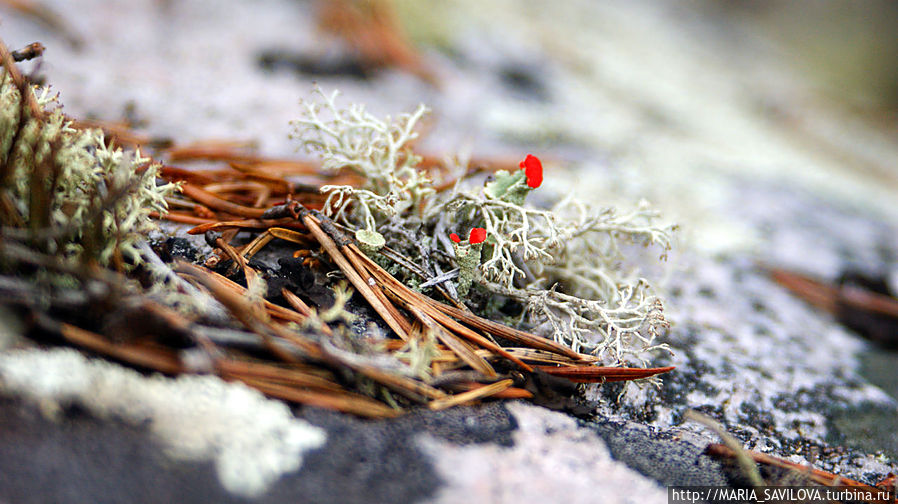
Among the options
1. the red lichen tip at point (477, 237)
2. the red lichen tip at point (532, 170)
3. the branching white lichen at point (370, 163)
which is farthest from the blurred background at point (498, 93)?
the red lichen tip at point (477, 237)

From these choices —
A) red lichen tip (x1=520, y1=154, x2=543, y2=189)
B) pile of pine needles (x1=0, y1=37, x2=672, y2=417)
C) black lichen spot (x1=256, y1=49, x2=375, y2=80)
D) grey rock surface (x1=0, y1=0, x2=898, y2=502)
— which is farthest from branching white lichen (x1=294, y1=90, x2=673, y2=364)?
black lichen spot (x1=256, y1=49, x2=375, y2=80)

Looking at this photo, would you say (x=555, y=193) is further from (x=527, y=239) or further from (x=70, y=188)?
(x=70, y=188)

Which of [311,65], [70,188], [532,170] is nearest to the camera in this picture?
[70,188]

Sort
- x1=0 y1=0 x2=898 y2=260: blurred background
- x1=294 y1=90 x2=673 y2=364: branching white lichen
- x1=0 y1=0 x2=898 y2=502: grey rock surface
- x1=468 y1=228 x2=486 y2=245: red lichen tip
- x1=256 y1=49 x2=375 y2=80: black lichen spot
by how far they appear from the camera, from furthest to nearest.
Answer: x1=256 y1=49 x2=375 y2=80: black lichen spot < x1=0 y1=0 x2=898 y2=260: blurred background < x1=294 y1=90 x2=673 y2=364: branching white lichen < x1=468 y1=228 x2=486 y2=245: red lichen tip < x1=0 y1=0 x2=898 y2=502: grey rock surface

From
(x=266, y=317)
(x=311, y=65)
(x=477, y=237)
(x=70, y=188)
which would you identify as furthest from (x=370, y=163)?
(x=311, y=65)

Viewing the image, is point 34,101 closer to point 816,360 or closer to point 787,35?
point 816,360

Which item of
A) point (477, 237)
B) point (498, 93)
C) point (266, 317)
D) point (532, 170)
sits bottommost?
point (266, 317)

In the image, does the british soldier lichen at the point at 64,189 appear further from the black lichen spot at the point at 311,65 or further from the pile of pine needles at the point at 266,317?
the black lichen spot at the point at 311,65

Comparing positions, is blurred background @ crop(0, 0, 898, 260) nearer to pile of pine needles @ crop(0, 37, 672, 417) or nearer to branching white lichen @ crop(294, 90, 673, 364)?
branching white lichen @ crop(294, 90, 673, 364)
